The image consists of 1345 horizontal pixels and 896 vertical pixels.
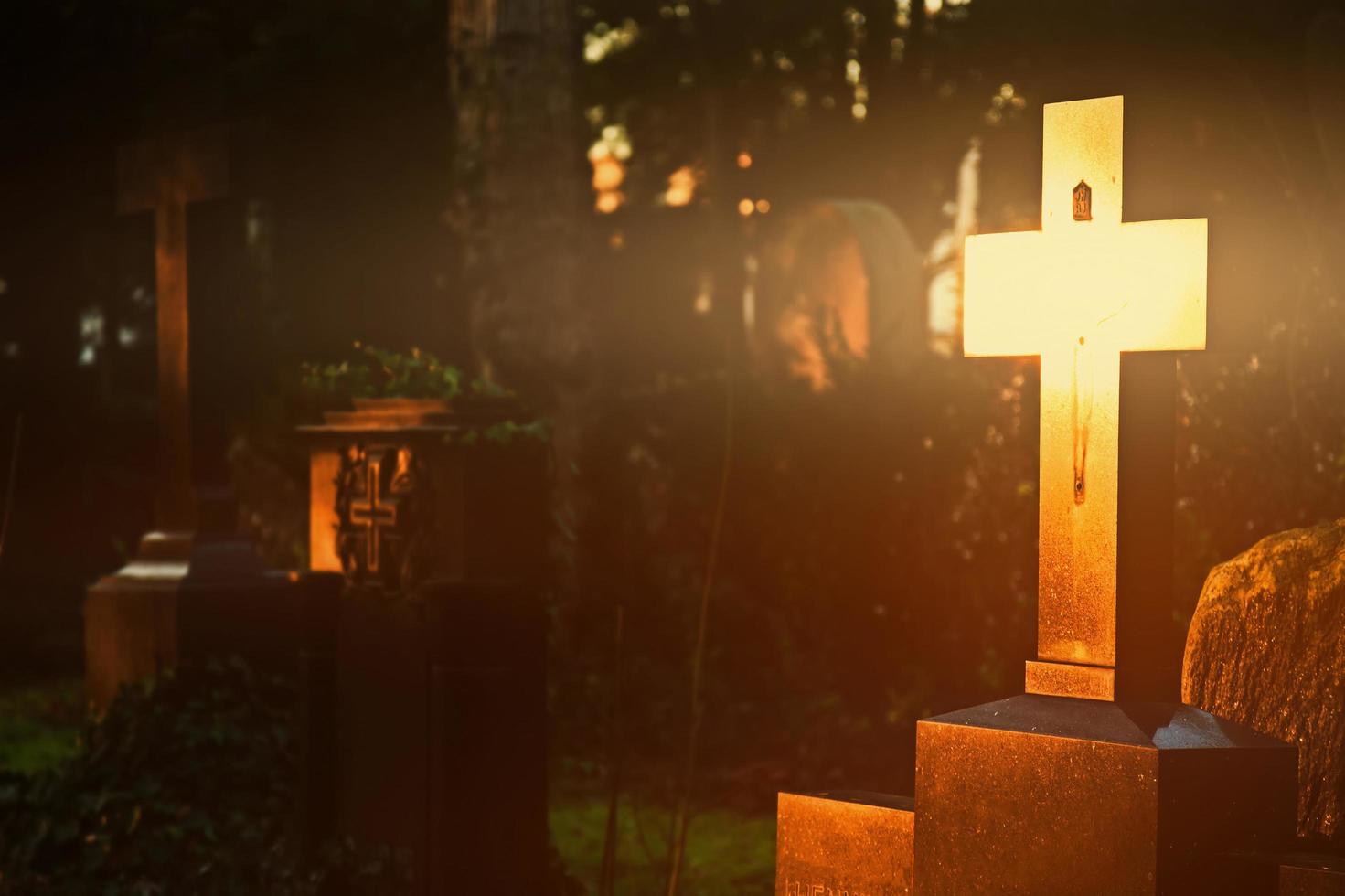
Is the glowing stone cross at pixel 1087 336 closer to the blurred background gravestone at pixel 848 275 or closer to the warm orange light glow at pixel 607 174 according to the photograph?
the blurred background gravestone at pixel 848 275

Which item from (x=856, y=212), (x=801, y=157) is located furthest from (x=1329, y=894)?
(x=801, y=157)

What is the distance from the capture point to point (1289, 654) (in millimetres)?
3627

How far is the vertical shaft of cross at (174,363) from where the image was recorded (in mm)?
8391

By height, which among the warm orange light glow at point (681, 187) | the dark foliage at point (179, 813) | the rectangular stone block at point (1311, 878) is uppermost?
the warm orange light glow at point (681, 187)

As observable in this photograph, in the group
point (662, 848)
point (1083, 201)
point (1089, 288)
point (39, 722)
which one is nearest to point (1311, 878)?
point (1089, 288)

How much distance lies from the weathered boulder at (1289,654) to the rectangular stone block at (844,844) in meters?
0.73

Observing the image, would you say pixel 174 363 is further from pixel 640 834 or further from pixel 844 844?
pixel 844 844

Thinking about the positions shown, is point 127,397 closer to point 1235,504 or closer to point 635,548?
point 635,548

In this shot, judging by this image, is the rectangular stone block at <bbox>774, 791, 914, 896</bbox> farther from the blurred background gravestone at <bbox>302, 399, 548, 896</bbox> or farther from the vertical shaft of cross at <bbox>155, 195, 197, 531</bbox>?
the vertical shaft of cross at <bbox>155, 195, 197, 531</bbox>

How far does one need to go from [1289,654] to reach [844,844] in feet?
3.33

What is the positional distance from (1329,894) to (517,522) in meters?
3.30

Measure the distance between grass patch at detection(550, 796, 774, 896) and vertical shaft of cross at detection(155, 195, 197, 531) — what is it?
244 cm

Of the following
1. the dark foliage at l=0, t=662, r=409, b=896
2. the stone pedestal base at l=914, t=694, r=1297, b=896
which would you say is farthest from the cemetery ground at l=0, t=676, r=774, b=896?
the stone pedestal base at l=914, t=694, r=1297, b=896

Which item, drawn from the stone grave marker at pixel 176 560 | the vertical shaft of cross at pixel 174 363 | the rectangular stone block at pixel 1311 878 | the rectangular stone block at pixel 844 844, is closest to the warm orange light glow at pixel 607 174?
the stone grave marker at pixel 176 560
